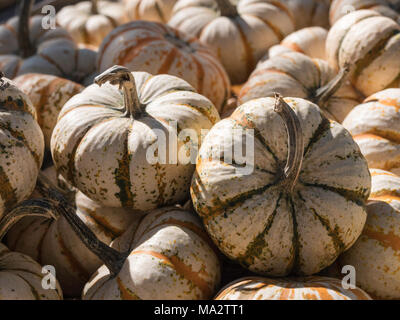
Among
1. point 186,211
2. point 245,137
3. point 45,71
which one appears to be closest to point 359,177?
point 245,137

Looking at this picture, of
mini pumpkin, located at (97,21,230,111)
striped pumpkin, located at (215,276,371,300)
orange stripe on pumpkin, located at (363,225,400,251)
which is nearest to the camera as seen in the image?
striped pumpkin, located at (215,276,371,300)

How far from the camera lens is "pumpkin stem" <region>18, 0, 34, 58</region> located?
316 cm

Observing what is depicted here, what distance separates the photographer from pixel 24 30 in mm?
3248

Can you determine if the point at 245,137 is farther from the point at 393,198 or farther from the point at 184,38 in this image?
the point at 184,38

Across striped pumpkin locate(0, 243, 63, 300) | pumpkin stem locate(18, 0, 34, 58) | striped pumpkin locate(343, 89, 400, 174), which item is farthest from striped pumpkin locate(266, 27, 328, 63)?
striped pumpkin locate(0, 243, 63, 300)

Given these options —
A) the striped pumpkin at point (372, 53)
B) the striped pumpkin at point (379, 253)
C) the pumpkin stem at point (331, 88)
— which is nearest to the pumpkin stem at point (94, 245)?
the striped pumpkin at point (379, 253)

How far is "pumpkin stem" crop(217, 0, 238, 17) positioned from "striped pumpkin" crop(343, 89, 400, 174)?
1.48 metres

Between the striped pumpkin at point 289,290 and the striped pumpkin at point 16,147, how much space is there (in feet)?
2.91

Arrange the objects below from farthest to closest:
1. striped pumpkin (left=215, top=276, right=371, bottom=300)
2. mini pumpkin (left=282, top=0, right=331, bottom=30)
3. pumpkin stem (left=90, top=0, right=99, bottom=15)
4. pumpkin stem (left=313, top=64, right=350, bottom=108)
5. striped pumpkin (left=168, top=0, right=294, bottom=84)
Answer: pumpkin stem (left=90, top=0, right=99, bottom=15), mini pumpkin (left=282, top=0, right=331, bottom=30), striped pumpkin (left=168, top=0, right=294, bottom=84), pumpkin stem (left=313, top=64, right=350, bottom=108), striped pumpkin (left=215, top=276, right=371, bottom=300)

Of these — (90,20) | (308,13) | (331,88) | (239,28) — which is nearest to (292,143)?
(331,88)

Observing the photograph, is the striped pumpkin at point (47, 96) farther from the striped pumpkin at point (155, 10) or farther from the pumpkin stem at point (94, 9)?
the pumpkin stem at point (94, 9)

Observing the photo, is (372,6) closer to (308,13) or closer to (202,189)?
(308,13)

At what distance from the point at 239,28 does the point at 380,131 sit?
148 centimetres

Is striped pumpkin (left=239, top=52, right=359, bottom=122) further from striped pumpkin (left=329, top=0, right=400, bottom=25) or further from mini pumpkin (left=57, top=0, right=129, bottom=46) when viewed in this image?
mini pumpkin (left=57, top=0, right=129, bottom=46)
